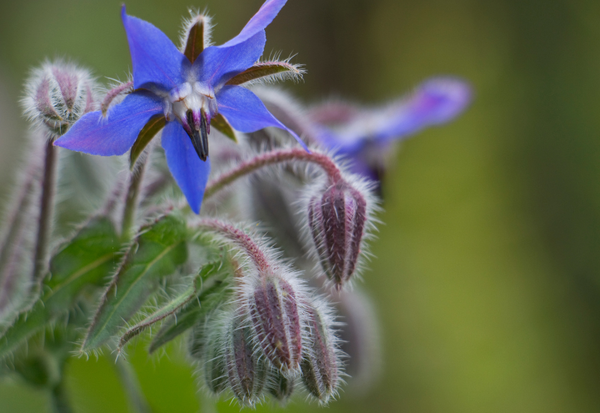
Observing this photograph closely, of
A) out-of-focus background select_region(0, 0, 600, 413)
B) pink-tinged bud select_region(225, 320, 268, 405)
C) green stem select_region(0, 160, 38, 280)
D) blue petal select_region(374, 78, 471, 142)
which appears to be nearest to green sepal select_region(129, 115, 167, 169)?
pink-tinged bud select_region(225, 320, 268, 405)

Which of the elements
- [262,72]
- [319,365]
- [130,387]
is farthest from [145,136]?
[130,387]

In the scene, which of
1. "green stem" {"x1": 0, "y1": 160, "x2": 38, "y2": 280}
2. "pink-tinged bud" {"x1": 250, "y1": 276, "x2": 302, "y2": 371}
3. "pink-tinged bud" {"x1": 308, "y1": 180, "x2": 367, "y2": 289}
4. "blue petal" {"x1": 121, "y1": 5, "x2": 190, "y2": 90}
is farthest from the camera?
"green stem" {"x1": 0, "y1": 160, "x2": 38, "y2": 280}

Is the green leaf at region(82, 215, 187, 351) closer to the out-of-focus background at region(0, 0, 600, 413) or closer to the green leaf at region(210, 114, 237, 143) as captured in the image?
the green leaf at region(210, 114, 237, 143)

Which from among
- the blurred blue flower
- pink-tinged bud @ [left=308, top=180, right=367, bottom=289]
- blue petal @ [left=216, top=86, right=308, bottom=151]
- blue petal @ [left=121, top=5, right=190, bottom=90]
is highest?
the blurred blue flower

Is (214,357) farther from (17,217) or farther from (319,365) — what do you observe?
(17,217)

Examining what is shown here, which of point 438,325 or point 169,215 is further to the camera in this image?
point 438,325

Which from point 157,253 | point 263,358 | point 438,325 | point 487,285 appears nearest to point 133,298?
point 157,253

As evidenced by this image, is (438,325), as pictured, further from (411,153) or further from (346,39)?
(346,39)
